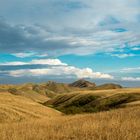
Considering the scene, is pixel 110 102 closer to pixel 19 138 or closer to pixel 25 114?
pixel 25 114

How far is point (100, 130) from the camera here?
53.5 ft

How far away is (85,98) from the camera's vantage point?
121438 mm

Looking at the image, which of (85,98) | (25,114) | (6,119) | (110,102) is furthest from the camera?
(85,98)

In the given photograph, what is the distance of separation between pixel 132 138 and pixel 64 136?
10.3 ft

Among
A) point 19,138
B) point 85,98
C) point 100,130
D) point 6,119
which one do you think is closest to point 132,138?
point 100,130

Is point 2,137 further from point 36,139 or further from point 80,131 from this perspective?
point 80,131

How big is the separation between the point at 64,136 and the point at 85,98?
106506mm

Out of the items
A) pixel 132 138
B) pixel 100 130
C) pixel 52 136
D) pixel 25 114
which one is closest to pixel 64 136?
pixel 52 136

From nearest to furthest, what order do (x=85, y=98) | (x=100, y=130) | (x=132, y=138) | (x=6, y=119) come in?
(x=132, y=138) < (x=100, y=130) < (x=6, y=119) < (x=85, y=98)

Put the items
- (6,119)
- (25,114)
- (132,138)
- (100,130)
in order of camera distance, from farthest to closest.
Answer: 1. (25,114)
2. (6,119)
3. (100,130)
4. (132,138)

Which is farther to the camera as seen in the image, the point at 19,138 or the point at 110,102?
the point at 110,102

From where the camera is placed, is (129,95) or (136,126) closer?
(136,126)

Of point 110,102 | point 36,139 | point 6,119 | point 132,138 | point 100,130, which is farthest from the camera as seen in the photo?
point 110,102

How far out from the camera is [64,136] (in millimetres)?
15281
